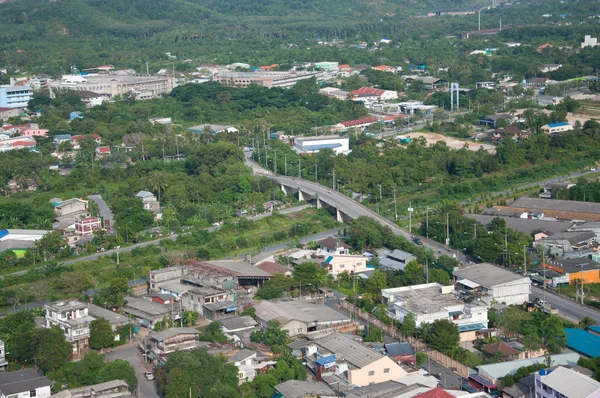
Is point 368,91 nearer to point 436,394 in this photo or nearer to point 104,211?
point 104,211

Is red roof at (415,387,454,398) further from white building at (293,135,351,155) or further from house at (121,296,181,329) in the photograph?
white building at (293,135,351,155)

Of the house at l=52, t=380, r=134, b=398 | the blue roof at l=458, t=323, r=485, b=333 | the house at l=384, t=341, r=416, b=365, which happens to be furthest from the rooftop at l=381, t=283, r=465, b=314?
the house at l=52, t=380, r=134, b=398

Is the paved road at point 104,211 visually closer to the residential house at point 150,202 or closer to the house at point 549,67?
the residential house at point 150,202

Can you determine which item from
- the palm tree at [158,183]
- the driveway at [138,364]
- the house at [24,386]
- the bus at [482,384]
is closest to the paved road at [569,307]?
the bus at [482,384]

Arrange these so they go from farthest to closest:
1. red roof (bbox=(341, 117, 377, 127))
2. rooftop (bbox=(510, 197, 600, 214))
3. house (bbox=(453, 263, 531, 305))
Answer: red roof (bbox=(341, 117, 377, 127)), rooftop (bbox=(510, 197, 600, 214)), house (bbox=(453, 263, 531, 305))

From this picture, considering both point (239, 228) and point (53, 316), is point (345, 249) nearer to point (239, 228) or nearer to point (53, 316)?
point (239, 228)

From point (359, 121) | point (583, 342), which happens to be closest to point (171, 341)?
point (583, 342)

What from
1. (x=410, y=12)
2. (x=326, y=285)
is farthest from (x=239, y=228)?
(x=410, y=12)
